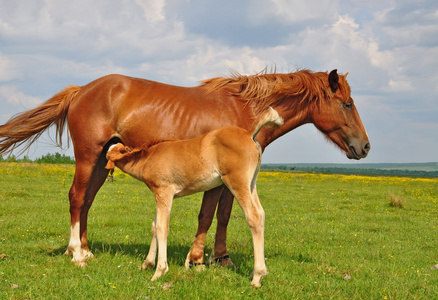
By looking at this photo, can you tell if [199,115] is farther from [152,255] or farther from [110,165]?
[152,255]

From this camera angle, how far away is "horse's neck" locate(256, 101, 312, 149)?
19.8ft

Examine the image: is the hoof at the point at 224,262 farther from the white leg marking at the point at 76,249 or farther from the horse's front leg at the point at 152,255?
the white leg marking at the point at 76,249

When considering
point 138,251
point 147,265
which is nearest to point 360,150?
point 147,265

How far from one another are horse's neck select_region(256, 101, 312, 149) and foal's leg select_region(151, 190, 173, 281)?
71.1 inches

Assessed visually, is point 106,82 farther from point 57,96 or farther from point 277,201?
point 277,201

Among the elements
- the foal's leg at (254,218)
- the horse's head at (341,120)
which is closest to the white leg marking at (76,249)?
the foal's leg at (254,218)

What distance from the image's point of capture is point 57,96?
7.12 m

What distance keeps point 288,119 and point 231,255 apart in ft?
9.00

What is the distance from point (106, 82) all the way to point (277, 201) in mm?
12251

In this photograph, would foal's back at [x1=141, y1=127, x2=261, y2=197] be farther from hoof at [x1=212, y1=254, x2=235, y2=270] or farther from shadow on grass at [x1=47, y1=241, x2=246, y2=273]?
shadow on grass at [x1=47, y1=241, x2=246, y2=273]

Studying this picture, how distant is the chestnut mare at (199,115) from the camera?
5895mm

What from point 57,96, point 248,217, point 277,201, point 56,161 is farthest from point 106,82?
point 56,161

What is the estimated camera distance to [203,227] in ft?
19.1

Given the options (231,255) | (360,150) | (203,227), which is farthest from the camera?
(231,255)
